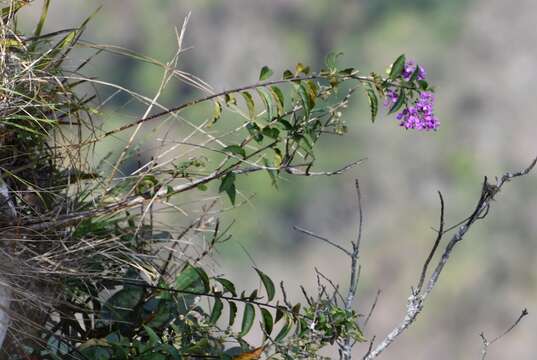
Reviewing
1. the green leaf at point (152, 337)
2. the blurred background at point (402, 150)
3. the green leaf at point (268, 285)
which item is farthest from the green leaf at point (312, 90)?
the blurred background at point (402, 150)

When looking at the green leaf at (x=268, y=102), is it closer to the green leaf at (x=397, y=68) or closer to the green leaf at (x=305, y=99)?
the green leaf at (x=305, y=99)

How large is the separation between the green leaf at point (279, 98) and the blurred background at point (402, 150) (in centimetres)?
2279

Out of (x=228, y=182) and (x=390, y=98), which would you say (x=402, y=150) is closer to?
(x=390, y=98)

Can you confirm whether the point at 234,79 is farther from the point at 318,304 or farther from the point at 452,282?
the point at 318,304

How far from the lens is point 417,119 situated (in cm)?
175

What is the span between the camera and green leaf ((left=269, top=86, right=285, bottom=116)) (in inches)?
68.7

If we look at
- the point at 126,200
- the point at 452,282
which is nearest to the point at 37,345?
the point at 126,200

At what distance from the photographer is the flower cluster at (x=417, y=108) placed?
174 centimetres

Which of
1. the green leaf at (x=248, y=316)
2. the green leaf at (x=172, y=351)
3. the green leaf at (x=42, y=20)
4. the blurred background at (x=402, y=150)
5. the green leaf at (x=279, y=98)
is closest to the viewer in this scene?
the green leaf at (x=172, y=351)

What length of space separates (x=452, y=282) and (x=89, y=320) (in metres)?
28.9

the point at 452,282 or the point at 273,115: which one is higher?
the point at 452,282

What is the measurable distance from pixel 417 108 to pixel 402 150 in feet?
107

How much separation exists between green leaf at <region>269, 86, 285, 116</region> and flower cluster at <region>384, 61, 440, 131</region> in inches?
6.1

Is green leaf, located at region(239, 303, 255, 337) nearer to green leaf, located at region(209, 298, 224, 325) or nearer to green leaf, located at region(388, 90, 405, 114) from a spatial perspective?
green leaf, located at region(209, 298, 224, 325)
